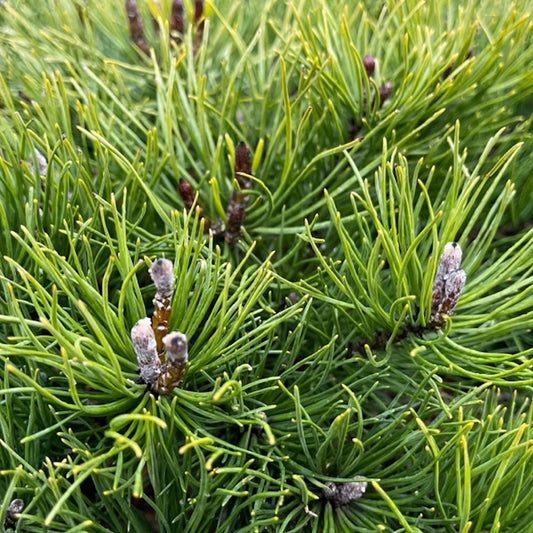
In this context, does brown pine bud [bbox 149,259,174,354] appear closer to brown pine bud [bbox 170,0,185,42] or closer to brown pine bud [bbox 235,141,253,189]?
brown pine bud [bbox 235,141,253,189]

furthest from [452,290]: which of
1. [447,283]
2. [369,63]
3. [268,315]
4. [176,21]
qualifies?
[176,21]

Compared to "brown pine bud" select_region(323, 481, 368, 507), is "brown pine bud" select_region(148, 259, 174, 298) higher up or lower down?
higher up

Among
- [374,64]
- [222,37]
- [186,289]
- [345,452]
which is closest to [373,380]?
[345,452]

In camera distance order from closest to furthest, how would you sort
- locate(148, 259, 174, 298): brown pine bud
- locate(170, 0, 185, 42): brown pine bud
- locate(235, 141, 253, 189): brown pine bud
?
locate(148, 259, 174, 298): brown pine bud, locate(235, 141, 253, 189): brown pine bud, locate(170, 0, 185, 42): brown pine bud

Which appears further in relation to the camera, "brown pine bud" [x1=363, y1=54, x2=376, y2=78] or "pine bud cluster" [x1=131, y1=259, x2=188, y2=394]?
"brown pine bud" [x1=363, y1=54, x2=376, y2=78]

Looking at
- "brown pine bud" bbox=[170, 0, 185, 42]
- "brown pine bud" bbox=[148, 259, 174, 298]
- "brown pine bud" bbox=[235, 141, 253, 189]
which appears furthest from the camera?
"brown pine bud" bbox=[170, 0, 185, 42]

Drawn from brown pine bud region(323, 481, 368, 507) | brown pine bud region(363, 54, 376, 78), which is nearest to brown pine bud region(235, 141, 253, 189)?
brown pine bud region(363, 54, 376, 78)

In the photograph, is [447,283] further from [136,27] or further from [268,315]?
→ [136,27]

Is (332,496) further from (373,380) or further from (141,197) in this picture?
(141,197)
